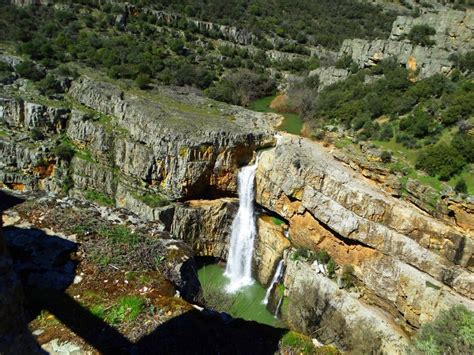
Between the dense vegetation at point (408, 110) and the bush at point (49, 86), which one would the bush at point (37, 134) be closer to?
the bush at point (49, 86)

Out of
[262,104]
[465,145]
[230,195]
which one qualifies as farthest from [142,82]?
[465,145]

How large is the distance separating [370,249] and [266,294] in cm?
636

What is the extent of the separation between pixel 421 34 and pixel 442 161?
18701mm

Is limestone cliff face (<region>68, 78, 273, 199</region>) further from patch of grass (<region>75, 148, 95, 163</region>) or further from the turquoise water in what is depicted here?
the turquoise water

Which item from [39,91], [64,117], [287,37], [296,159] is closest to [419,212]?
[296,159]

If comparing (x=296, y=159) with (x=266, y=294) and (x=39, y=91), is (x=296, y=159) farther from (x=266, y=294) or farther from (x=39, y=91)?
(x=39, y=91)

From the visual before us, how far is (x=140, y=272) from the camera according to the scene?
835 centimetres

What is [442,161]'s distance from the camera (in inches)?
803

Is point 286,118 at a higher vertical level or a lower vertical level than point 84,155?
higher

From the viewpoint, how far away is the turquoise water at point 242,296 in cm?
1997

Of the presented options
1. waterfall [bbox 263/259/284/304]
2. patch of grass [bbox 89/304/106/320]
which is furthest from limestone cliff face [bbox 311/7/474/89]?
patch of grass [bbox 89/304/106/320]

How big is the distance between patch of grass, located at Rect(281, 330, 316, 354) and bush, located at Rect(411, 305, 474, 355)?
23.2 ft

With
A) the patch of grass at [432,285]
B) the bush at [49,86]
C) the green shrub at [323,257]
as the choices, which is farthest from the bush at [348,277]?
the bush at [49,86]

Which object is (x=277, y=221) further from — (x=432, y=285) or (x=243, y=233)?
(x=432, y=285)
